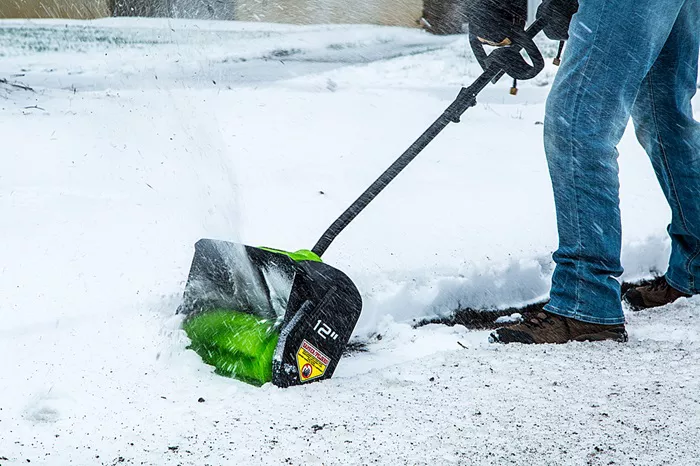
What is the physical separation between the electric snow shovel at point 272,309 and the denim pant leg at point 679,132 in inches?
17.7

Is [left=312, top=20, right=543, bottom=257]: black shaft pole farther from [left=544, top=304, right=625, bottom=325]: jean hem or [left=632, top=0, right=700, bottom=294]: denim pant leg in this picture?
[left=544, top=304, right=625, bottom=325]: jean hem

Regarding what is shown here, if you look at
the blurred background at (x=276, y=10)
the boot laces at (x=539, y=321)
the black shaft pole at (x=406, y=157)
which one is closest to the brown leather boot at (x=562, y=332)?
the boot laces at (x=539, y=321)

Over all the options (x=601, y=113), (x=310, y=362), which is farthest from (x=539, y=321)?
(x=310, y=362)

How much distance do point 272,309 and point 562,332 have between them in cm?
86

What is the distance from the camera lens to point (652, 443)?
1578 mm

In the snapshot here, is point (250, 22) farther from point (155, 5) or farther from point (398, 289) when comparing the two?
point (398, 289)

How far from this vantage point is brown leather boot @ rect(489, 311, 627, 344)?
2.21 m

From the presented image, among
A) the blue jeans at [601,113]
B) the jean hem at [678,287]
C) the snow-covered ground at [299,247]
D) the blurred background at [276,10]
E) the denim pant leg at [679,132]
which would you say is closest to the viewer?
the snow-covered ground at [299,247]

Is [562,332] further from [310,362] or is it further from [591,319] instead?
[310,362]

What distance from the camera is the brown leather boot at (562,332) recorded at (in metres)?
2.21

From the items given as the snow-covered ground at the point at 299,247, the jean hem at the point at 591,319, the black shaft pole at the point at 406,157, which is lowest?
the snow-covered ground at the point at 299,247

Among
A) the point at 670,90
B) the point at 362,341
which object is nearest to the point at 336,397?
the point at 362,341

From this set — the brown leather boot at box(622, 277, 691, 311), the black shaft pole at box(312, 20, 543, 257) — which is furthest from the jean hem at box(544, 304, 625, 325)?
the black shaft pole at box(312, 20, 543, 257)

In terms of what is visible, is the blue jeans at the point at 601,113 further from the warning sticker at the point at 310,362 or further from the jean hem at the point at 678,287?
the warning sticker at the point at 310,362
